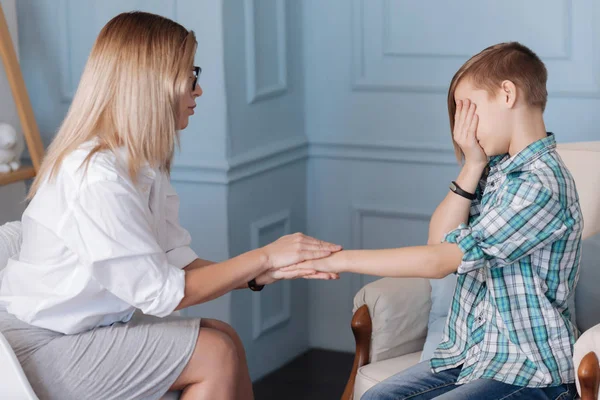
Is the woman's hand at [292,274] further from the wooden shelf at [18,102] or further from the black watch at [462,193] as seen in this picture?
the wooden shelf at [18,102]

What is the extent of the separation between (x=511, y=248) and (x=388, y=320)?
0.55 m

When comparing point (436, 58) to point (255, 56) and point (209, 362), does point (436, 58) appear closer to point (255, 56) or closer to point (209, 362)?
point (255, 56)

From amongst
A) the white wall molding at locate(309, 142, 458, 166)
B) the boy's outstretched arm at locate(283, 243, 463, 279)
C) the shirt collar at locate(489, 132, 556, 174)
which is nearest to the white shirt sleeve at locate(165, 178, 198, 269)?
the boy's outstretched arm at locate(283, 243, 463, 279)

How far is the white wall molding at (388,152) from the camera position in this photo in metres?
2.95

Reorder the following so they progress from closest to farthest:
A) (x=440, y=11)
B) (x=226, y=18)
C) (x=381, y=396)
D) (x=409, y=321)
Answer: (x=381, y=396)
(x=409, y=321)
(x=226, y=18)
(x=440, y=11)

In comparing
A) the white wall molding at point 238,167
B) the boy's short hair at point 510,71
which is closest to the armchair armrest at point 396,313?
the boy's short hair at point 510,71

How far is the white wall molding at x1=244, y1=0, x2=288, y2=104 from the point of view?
9.18 feet

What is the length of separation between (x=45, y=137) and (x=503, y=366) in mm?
1952

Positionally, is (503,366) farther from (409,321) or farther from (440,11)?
(440,11)

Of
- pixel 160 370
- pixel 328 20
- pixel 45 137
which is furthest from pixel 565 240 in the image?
pixel 45 137

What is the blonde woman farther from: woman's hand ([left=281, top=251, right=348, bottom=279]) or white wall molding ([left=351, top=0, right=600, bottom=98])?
white wall molding ([left=351, top=0, right=600, bottom=98])

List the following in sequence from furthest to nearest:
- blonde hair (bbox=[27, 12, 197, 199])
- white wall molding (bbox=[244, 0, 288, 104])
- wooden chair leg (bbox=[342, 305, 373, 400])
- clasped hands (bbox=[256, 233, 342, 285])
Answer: white wall molding (bbox=[244, 0, 288, 104]) → wooden chair leg (bbox=[342, 305, 373, 400]) → clasped hands (bbox=[256, 233, 342, 285]) → blonde hair (bbox=[27, 12, 197, 199])

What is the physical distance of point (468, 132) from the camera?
5.78 ft

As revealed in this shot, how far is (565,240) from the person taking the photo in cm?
172
